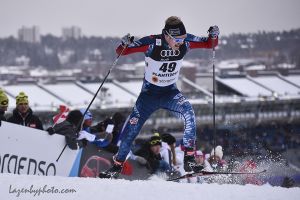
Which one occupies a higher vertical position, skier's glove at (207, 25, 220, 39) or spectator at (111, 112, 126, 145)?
skier's glove at (207, 25, 220, 39)

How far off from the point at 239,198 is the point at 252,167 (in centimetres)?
343

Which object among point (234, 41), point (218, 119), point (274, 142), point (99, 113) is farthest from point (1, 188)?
point (234, 41)

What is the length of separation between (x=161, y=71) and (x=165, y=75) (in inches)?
2.5

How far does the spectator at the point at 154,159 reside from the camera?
9.02 m

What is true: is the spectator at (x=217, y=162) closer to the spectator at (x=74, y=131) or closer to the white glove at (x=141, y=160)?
the white glove at (x=141, y=160)

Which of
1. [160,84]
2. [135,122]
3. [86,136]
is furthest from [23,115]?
[160,84]

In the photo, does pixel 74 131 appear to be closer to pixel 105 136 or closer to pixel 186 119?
pixel 105 136

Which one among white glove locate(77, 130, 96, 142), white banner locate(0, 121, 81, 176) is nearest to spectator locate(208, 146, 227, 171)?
white glove locate(77, 130, 96, 142)

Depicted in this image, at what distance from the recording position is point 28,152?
7.68 meters

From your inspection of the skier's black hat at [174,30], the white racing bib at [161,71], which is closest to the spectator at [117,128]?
the white racing bib at [161,71]

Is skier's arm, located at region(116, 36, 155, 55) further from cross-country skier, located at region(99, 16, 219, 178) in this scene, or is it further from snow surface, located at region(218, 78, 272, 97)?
snow surface, located at region(218, 78, 272, 97)

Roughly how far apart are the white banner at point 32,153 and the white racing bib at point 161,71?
1.44m

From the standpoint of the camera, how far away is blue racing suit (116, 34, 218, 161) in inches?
286

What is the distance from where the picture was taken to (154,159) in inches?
357
